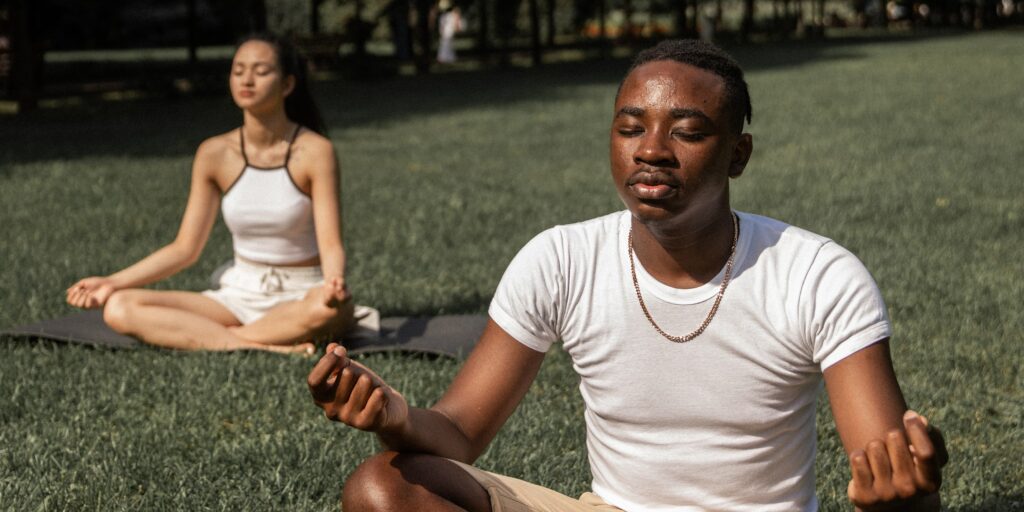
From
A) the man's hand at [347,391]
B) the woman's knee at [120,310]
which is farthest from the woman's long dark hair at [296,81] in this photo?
the man's hand at [347,391]

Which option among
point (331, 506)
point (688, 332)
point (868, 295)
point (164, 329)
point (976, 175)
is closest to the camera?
point (868, 295)

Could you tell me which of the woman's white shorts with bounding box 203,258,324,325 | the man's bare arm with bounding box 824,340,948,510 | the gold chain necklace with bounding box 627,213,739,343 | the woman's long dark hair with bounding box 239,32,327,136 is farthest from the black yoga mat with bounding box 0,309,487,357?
the man's bare arm with bounding box 824,340,948,510

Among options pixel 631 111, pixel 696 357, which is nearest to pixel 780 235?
pixel 696 357

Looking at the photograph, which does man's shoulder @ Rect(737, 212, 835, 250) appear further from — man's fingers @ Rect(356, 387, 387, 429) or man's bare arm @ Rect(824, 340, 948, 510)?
man's fingers @ Rect(356, 387, 387, 429)

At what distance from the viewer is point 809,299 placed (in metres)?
2.79

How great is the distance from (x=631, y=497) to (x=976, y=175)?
1023 cm

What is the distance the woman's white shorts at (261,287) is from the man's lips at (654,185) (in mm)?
3773

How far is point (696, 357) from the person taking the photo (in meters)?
2.93

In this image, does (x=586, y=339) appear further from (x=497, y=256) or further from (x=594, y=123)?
(x=594, y=123)

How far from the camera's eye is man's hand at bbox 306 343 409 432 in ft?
8.14

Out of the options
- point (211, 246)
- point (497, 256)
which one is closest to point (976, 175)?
point (497, 256)

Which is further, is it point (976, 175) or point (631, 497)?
point (976, 175)

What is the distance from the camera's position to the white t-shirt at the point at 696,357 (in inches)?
114

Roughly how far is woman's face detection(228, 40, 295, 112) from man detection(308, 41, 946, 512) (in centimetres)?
332
